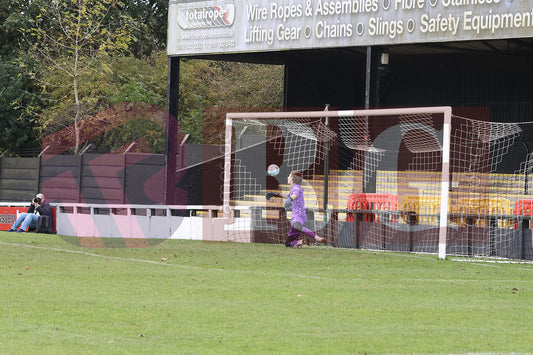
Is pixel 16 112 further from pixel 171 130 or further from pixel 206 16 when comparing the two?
pixel 206 16

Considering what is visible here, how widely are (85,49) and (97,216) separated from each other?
13.9 m

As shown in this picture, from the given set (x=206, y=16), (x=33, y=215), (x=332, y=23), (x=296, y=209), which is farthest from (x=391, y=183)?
(x=33, y=215)

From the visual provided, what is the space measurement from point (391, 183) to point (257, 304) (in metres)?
15.4

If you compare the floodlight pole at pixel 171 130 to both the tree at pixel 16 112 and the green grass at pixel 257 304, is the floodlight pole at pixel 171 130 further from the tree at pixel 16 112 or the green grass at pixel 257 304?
the tree at pixel 16 112

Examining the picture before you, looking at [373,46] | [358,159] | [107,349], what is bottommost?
[107,349]

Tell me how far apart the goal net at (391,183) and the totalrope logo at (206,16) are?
3.29 meters

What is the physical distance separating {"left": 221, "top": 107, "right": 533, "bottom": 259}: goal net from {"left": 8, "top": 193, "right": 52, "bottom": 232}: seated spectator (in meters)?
4.93

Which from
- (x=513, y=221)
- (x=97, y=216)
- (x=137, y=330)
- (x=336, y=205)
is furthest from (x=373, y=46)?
(x=137, y=330)

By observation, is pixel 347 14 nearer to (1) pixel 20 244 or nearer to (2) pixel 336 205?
(2) pixel 336 205

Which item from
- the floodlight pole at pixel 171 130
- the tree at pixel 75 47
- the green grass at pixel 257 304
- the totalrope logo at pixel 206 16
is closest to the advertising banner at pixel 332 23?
the totalrope logo at pixel 206 16

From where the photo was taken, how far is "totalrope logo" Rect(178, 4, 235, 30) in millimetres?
25562

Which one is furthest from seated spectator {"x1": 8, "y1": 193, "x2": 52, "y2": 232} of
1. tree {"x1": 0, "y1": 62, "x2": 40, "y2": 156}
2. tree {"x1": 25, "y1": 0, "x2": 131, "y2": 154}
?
tree {"x1": 0, "y1": 62, "x2": 40, "y2": 156}

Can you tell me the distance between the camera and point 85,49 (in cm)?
3500

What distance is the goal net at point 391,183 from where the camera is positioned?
1839 cm
